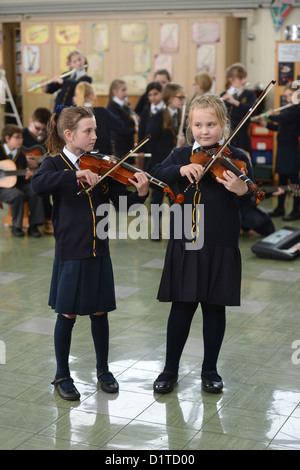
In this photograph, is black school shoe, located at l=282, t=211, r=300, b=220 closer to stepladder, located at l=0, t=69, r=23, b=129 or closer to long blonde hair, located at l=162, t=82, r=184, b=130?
long blonde hair, located at l=162, t=82, r=184, b=130

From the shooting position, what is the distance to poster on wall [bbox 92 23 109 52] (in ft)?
32.0

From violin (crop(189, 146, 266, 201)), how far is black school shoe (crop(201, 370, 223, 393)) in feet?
2.83

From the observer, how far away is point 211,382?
3229 mm

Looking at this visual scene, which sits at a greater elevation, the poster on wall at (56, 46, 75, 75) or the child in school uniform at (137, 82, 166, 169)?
the poster on wall at (56, 46, 75, 75)

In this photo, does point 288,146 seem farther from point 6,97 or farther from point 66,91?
point 6,97

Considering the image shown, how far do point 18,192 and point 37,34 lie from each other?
14.2 ft

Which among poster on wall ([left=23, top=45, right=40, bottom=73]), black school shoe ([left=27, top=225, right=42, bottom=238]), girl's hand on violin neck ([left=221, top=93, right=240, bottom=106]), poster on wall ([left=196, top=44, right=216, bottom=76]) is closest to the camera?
black school shoe ([left=27, top=225, right=42, bottom=238])

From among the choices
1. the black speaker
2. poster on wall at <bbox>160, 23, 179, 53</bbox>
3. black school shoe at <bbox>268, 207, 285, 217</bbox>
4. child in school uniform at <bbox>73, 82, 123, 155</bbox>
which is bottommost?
black school shoe at <bbox>268, 207, 285, 217</bbox>

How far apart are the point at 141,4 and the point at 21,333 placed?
667cm

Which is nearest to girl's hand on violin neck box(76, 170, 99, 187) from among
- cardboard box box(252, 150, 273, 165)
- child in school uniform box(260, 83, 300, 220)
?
child in school uniform box(260, 83, 300, 220)

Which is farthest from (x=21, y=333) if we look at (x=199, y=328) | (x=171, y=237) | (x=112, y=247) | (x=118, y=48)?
(x=118, y=48)

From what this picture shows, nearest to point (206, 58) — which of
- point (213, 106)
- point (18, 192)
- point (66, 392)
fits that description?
point (18, 192)

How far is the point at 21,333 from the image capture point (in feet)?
13.2

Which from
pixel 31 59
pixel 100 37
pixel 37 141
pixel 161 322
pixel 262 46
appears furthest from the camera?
pixel 31 59
